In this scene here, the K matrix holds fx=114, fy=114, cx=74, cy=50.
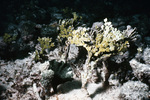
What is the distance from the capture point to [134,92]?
9.38 feet

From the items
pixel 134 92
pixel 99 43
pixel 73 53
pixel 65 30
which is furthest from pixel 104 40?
pixel 65 30

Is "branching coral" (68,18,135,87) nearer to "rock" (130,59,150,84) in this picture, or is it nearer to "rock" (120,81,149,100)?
"rock" (130,59,150,84)

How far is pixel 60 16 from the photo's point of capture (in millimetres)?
7047

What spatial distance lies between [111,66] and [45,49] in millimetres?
2933

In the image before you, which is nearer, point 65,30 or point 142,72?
point 142,72

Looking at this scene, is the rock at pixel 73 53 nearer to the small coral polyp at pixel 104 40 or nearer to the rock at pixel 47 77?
the small coral polyp at pixel 104 40

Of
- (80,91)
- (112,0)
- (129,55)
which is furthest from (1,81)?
(112,0)

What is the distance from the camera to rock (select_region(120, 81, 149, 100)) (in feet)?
9.15

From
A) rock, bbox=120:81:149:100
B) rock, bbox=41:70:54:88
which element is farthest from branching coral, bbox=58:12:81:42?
rock, bbox=120:81:149:100

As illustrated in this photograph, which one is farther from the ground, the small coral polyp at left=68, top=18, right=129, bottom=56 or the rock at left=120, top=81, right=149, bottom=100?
the small coral polyp at left=68, top=18, right=129, bottom=56

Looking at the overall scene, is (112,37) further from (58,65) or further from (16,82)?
(16,82)

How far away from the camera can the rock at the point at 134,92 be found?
2789 millimetres

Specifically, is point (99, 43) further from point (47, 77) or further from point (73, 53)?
point (47, 77)

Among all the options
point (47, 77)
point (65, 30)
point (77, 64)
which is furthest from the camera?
point (65, 30)
